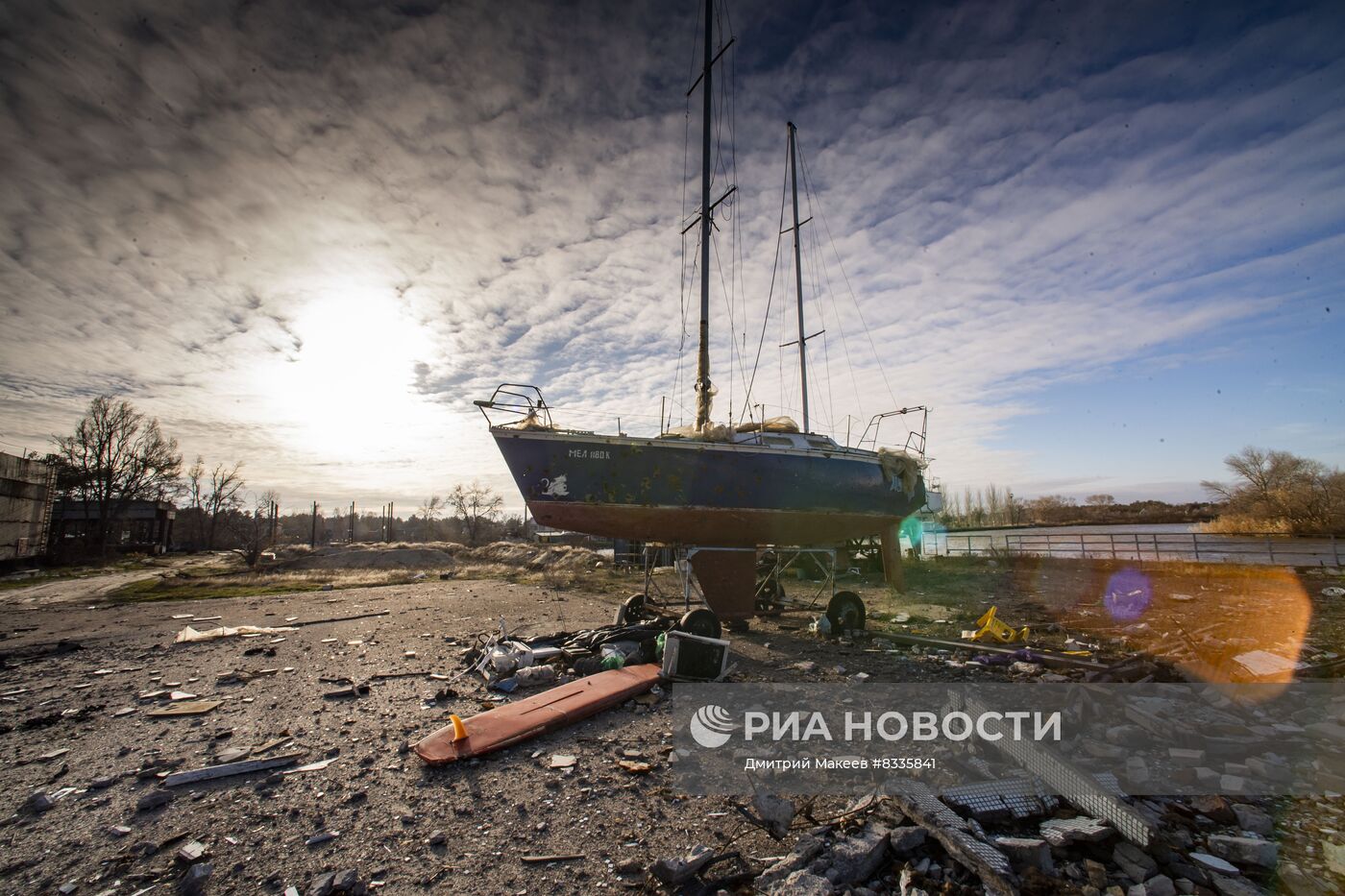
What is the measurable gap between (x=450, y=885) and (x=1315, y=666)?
856 cm

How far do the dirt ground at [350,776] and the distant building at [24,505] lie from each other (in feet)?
77.2

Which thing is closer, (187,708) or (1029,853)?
(1029,853)

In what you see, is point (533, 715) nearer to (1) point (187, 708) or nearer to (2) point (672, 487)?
(1) point (187, 708)

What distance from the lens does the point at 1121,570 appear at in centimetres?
1916

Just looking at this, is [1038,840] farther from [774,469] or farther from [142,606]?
[142,606]

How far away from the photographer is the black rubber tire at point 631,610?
341 inches

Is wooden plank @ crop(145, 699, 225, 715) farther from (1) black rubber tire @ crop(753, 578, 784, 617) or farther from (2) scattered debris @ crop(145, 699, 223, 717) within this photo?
(1) black rubber tire @ crop(753, 578, 784, 617)

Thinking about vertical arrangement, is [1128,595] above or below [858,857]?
below

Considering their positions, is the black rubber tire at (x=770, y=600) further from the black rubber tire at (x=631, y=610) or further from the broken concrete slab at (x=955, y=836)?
the broken concrete slab at (x=955, y=836)

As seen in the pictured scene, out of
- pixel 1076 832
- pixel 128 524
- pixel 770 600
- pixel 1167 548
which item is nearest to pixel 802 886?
pixel 1076 832

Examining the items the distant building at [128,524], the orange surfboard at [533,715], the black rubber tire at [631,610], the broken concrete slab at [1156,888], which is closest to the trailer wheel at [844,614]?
the black rubber tire at [631,610]

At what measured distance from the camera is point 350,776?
13.1 feet

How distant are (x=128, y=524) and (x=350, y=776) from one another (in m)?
54.1

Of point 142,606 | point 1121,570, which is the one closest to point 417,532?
point 142,606
